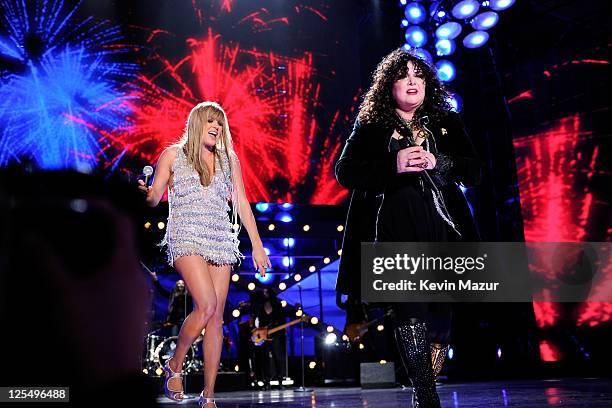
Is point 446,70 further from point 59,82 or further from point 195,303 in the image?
point 195,303

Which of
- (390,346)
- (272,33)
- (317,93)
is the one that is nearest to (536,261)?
(390,346)

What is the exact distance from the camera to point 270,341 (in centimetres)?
878

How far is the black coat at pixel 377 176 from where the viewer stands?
2.96 meters

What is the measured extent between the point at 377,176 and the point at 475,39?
19.6 ft

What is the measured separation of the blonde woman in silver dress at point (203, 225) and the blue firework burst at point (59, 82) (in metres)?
5.35

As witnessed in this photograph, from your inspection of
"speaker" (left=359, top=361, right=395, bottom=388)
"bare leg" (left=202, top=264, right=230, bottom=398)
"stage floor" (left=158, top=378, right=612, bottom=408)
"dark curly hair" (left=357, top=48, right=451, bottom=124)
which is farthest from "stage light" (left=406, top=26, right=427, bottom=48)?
"bare leg" (left=202, top=264, right=230, bottom=398)

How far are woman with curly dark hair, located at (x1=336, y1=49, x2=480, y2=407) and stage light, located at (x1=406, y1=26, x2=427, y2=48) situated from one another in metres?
5.59

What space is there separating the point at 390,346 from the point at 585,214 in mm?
3105

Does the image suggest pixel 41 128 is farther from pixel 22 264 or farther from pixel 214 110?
pixel 22 264

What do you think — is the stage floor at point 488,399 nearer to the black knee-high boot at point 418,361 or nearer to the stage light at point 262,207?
the black knee-high boot at point 418,361

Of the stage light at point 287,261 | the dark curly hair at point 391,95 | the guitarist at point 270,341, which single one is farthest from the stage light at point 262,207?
the dark curly hair at point 391,95

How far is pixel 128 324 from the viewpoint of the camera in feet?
2.63

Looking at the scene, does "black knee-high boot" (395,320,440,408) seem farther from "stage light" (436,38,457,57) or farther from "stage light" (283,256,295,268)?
"stage light" (283,256,295,268)

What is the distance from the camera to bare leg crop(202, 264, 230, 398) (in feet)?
11.2
